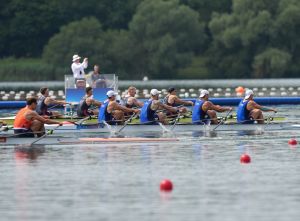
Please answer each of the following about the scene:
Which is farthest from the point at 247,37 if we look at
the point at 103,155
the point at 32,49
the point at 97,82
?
the point at 103,155

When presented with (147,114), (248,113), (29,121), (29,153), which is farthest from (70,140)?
(248,113)

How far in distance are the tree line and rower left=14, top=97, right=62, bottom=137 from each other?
5430cm

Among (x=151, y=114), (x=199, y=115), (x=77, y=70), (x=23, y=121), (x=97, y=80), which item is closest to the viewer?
(x=23, y=121)

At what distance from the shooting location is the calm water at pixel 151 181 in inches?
703

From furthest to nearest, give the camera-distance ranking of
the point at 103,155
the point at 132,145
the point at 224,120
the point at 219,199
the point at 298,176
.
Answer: the point at 224,120
the point at 132,145
the point at 103,155
the point at 298,176
the point at 219,199

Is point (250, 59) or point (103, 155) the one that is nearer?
point (103, 155)

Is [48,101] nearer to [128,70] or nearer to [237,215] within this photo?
[237,215]

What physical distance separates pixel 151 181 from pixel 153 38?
67.3m

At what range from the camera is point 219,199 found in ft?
61.8

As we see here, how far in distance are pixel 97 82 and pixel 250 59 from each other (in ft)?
151

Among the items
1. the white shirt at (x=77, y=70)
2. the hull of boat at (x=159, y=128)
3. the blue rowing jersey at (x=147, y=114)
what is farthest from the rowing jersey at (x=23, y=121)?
the white shirt at (x=77, y=70)

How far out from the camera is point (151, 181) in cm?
2122

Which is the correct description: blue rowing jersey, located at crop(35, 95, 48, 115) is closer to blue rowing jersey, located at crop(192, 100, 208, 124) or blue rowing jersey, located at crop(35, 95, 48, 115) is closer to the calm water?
A: blue rowing jersey, located at crop(192, 100, 208, 124)

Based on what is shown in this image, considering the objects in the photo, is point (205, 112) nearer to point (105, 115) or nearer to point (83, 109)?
point (105, 115)
